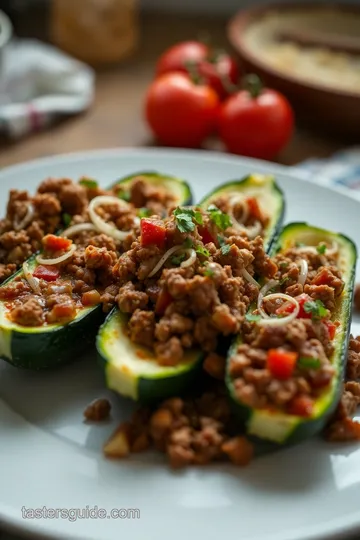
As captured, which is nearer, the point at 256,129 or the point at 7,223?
the point at 7,223

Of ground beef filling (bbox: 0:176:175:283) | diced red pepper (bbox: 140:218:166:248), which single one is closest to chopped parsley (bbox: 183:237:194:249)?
diced red pepper (bbox: 140:218:166:248)

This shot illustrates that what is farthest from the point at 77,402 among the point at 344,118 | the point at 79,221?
the point at 344,118

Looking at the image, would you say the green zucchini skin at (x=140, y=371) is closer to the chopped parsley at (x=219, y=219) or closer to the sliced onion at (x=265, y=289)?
the sliced onion at (x=265, y=289)

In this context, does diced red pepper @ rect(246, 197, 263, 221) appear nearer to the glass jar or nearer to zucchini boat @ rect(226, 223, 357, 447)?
zucchini boat @ rect(226, 223, 357, 447)

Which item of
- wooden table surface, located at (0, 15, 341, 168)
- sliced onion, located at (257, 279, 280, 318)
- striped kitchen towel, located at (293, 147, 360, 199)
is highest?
sliced onion, located at (257, 279, 280, 318)

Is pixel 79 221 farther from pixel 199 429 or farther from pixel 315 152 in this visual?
pixel 315 152

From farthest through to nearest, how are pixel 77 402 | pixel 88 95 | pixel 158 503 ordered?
pixel 88 95 < pixel 77 402 < pixel 158 503

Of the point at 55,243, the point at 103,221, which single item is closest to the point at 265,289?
the point at 103,221
